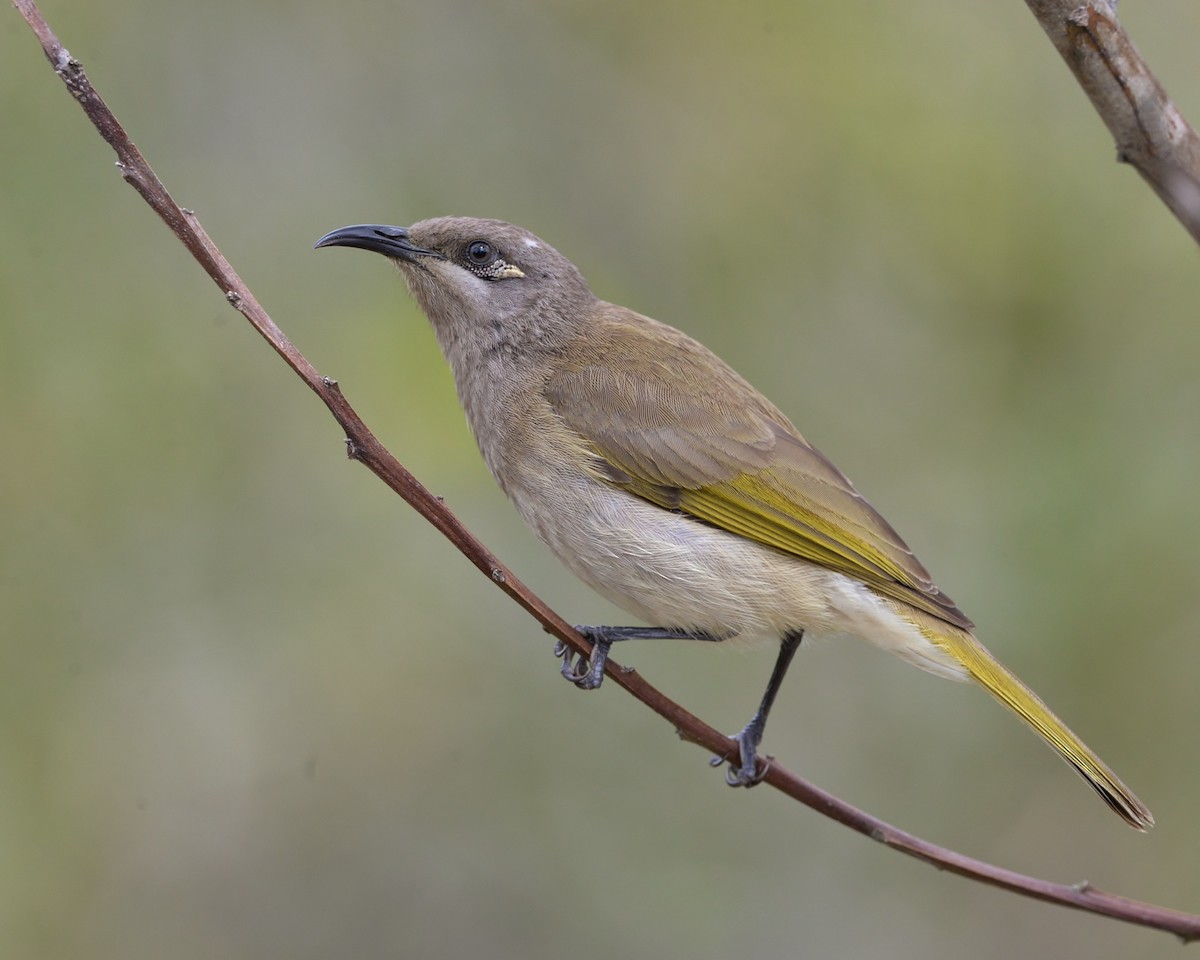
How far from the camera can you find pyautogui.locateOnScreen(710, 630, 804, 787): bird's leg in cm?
458

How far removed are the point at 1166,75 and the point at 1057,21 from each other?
368 centimetres

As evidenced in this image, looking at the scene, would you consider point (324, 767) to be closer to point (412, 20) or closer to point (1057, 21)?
point (412, 20)

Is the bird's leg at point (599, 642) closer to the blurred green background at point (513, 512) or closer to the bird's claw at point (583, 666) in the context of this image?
the bird's claw at point (583, 666)

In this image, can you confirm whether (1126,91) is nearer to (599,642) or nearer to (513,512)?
(599,642)

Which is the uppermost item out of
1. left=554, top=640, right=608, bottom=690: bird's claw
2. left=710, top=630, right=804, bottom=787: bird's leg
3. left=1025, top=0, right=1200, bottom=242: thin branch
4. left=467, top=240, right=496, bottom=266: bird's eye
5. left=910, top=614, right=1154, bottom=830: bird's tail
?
left=467, top=240, right=496, bottom=266: bird's eye

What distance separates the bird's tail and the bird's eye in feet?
6.53

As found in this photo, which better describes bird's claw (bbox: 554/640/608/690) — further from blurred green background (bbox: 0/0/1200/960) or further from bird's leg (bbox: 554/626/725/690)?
blurred green background (bbox: 0/0/1200/960)

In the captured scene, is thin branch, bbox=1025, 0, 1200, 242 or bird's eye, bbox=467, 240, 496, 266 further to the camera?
bird's eye, bbox=467, 240, 496, 266

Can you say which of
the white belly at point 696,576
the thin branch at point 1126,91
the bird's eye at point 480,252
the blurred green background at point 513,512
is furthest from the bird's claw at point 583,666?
the thin branch at point 1126,91

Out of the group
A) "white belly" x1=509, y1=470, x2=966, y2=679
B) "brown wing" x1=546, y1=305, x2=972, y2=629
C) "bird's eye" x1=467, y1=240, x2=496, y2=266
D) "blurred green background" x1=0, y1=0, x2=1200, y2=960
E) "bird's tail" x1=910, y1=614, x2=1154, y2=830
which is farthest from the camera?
"blurred green background" x1=0, y1=0, x2=1200, y2=960

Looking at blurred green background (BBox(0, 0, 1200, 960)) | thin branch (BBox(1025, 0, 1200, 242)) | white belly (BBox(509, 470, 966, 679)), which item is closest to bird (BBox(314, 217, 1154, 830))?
white belly (BBox(509, 470, 966, 679))

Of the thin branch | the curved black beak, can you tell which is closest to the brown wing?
the curved black beak

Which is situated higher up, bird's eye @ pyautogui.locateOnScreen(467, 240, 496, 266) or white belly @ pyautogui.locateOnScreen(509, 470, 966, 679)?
bird's eye @ pyautogui.locateOnScreen(467, 240, 496, 266)

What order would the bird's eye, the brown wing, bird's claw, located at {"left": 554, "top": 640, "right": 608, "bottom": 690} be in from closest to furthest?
bird's claw, located at {"left": 554, "top": 640, "right": 608, "bottom": 690}, the brown wing, the bird's eye
